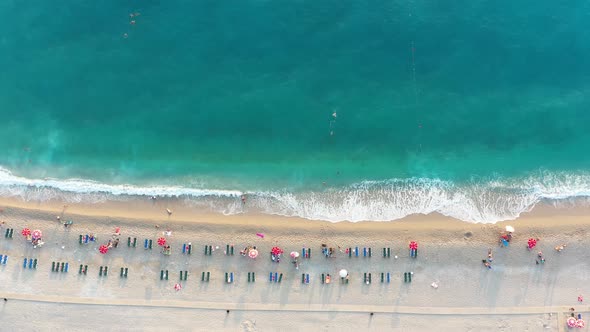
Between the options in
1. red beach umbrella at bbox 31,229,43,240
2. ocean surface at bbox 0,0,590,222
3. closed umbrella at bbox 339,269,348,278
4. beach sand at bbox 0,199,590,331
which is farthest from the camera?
ocean surface at bbox 0,0,590,222

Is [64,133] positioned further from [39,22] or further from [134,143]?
[39,22]

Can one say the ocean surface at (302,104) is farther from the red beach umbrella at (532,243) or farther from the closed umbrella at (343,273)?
the closed umbrella at (343,273)

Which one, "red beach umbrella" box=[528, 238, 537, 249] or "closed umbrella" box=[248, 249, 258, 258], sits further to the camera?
"red beach umbrella" box=[528, 238, 537, 249]

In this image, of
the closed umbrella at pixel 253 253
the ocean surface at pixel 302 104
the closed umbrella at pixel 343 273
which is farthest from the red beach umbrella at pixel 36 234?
the closed umbrella at pixel 343 273

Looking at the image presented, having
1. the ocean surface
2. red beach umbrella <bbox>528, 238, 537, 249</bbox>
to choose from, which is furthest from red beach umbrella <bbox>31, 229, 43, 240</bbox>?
red beach umbrella <bbox>528, 238, 537, 249</bbox>

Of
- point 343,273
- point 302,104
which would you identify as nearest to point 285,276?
point 343,273

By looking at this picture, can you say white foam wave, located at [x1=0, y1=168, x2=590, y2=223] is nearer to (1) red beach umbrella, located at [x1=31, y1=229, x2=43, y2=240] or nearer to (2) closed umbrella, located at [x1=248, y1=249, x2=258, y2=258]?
(1) red beach umbrella, located at [x1=31, y1=229, x2=43, y2=240]

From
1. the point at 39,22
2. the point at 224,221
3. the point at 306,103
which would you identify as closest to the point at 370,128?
the point at 306,103
